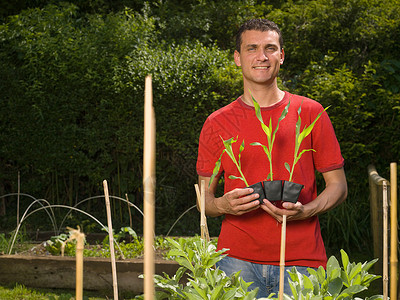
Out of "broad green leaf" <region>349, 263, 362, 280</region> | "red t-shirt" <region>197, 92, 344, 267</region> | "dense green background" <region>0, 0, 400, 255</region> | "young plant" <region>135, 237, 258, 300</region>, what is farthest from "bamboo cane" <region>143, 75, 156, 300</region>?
"dense green background" <region>0, 0, 400, 255</region>

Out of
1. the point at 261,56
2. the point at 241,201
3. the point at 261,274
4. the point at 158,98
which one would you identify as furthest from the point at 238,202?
the point at 158,98

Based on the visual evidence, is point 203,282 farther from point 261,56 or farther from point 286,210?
point 261,56

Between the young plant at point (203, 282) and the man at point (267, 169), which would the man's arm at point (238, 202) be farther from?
the young plant at point (203, 282)

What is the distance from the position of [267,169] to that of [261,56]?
44 cm

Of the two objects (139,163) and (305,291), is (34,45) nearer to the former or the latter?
(139,163)

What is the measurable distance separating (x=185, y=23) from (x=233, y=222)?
584cm

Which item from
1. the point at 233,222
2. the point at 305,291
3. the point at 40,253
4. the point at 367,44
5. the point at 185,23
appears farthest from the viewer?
the point at 185,23

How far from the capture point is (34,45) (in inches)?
262

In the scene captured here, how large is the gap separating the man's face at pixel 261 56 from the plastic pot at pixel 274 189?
0.47 m

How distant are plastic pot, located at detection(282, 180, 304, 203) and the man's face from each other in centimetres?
49

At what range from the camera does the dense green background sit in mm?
6172

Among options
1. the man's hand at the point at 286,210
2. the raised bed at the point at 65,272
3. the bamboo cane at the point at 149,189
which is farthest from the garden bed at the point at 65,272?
the bamboo cane at the point at 149,189

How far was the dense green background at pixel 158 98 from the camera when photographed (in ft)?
20.2

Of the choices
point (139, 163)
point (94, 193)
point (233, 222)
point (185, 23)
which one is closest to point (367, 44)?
point (185, 23)
